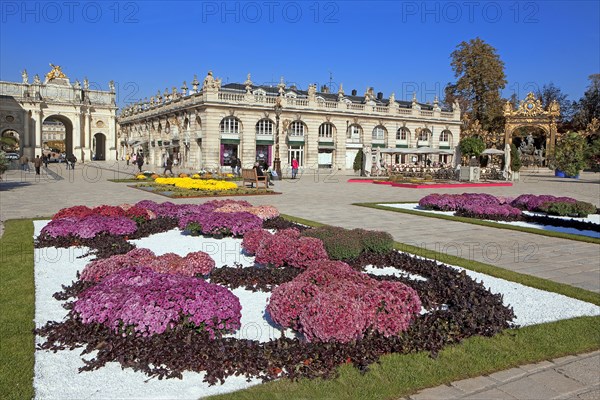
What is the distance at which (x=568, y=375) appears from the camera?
4.62m

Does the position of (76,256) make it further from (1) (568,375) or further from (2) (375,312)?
(1) (568,375)

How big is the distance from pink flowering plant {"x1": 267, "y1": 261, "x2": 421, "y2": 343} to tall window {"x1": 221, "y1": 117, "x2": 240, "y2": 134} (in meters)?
45.7

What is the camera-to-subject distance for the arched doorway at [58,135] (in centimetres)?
8306

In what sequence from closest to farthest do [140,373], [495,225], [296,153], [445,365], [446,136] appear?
[140,373] < [445,365] < [495,225] < [296,153] < [446,136]

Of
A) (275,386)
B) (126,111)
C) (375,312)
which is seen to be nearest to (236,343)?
(275,386)

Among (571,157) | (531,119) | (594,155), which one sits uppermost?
(531,119)

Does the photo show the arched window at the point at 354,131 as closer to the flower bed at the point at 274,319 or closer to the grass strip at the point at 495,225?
the grass strip at the point at 495,225

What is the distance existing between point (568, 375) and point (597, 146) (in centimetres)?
5041

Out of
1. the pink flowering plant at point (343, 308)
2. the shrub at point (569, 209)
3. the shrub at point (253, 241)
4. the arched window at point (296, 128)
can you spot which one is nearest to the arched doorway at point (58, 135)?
the arched window at point (296, 128)

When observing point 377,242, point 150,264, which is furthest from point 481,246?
point 150,264

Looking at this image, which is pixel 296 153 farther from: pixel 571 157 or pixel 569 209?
pixel 569 209

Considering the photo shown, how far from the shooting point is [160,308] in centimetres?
505

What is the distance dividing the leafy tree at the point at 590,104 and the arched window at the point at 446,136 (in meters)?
23.0

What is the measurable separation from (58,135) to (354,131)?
139 metres
